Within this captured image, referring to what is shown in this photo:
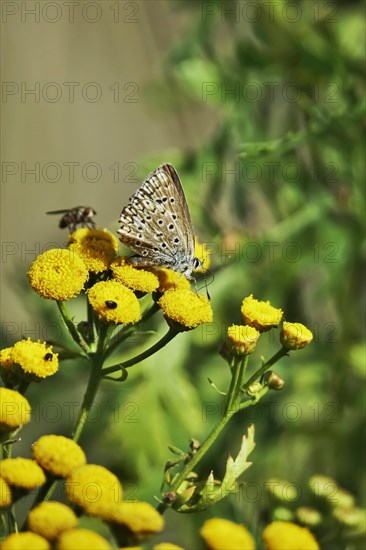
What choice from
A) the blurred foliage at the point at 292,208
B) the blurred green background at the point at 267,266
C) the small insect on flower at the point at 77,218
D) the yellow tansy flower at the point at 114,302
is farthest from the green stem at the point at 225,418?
the blurred foliage at the point at 292,208

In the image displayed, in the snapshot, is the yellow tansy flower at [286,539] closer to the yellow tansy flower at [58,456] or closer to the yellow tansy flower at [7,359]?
the yellow tansy flower at [58,456]

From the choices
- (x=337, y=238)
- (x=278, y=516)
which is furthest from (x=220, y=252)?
(x=278, y=516)

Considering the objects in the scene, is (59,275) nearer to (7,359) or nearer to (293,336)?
(7,359)

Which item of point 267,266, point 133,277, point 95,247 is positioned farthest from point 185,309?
point 267,266

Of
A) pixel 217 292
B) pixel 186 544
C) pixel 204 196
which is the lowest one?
pixel 186 544

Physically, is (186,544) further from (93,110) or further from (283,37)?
(93,110)

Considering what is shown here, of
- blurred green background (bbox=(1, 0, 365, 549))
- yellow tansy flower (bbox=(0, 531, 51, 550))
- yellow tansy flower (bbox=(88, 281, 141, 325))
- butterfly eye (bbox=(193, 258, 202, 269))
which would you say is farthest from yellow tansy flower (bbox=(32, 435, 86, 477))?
blurred green background (bbox=(1, 0, 365, 549))
